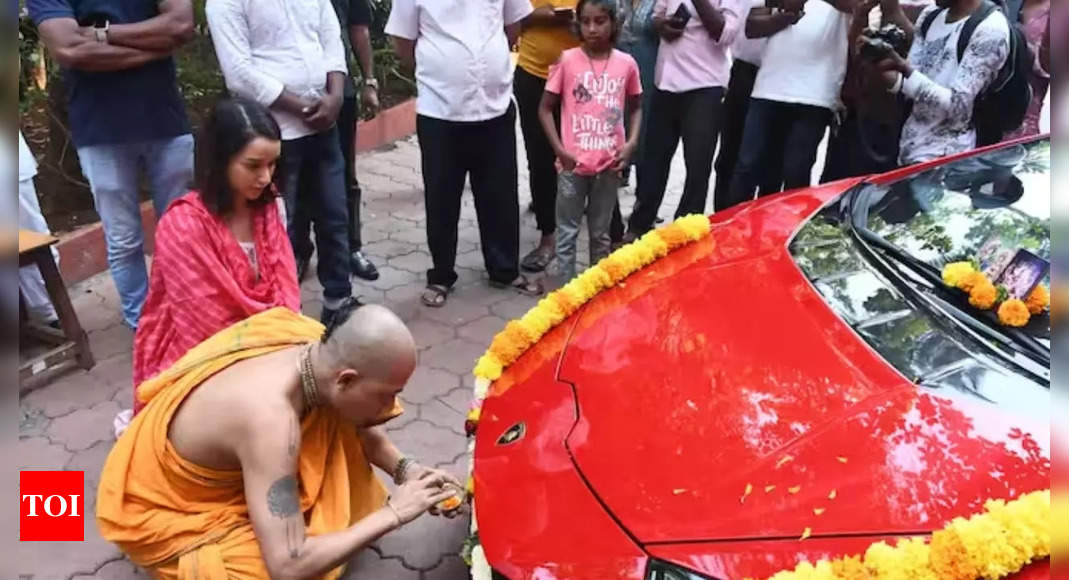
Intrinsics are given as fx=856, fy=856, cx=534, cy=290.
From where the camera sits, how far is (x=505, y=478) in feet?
6.05

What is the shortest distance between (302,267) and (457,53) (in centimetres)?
137

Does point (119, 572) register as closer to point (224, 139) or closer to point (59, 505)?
point (59, 505)

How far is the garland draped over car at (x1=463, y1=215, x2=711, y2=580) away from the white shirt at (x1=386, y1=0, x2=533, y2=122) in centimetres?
137

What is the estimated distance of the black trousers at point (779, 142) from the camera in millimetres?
3938

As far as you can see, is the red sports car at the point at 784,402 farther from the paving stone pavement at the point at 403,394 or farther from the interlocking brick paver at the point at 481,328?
the interlocking brick paver at the point at 481,328

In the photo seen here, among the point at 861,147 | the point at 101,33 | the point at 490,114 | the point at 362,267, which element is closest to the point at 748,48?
the point at 861,147

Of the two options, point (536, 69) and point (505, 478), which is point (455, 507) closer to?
point (505, 478)

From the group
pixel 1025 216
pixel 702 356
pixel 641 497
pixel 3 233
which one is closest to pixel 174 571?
pixel 641 497

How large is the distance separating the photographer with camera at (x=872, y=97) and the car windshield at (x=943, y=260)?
1.07 meters

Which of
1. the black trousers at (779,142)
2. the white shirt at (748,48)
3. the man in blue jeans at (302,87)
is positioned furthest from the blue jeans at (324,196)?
the white shirt at (748,48)

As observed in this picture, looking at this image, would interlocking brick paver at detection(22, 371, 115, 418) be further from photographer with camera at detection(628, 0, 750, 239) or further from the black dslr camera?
the black dslr camera

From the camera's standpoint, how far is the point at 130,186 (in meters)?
3.30

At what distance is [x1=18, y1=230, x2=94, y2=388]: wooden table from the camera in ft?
10.4

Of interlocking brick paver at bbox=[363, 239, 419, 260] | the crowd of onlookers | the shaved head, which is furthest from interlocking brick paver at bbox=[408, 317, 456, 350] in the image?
the shaved head
